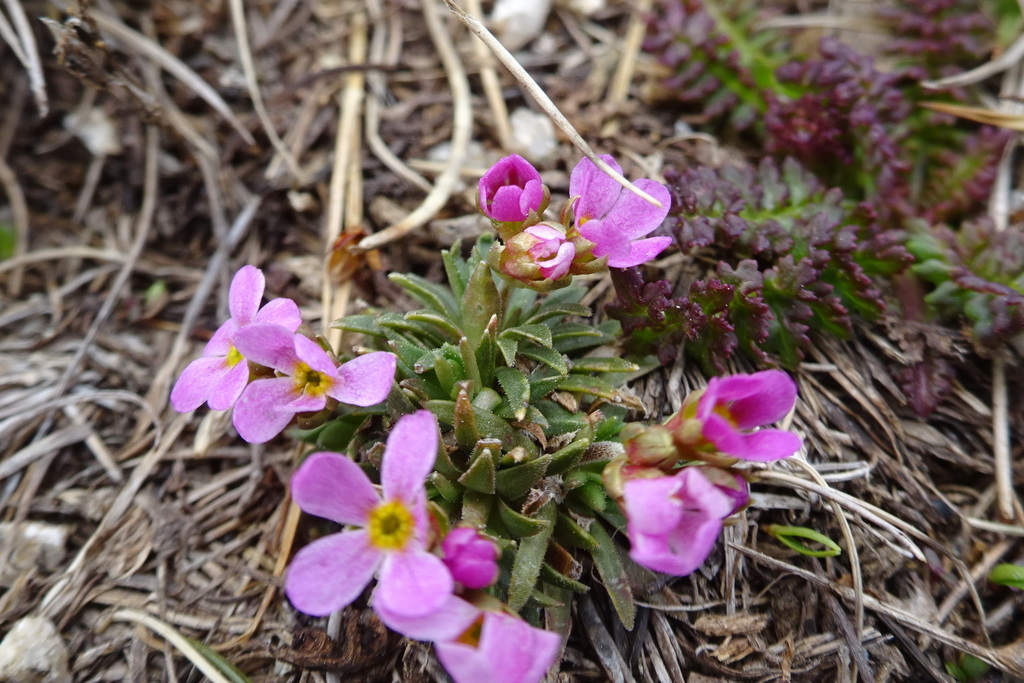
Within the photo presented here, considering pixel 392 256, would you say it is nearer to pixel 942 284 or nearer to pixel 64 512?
pixel 64 512

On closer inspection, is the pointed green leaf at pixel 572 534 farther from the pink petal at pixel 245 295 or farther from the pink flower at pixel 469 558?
the pink petal at pixel 245 295

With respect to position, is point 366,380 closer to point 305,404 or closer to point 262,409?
point 305,404

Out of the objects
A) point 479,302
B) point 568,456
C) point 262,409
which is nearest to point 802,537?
point 568,456

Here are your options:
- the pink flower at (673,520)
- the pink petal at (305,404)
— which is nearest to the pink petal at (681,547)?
the pink flower at (673,520)

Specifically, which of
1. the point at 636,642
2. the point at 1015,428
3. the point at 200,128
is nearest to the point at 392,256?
the point at 200,128

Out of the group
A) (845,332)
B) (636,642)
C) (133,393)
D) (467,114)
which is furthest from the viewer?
(467,114)

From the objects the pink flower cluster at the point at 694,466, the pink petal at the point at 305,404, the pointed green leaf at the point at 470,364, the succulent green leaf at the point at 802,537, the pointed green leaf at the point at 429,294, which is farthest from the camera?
the pointed green leaf at the point at 429,294
